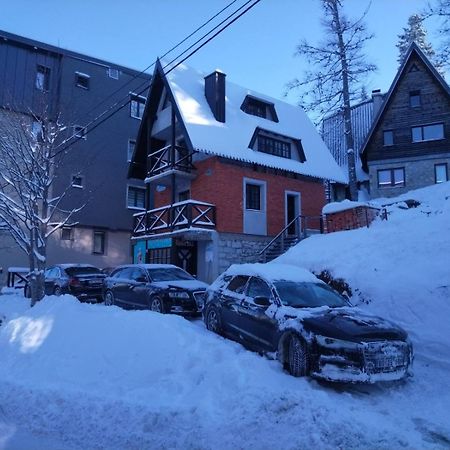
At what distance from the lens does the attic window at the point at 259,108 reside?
23.9 m

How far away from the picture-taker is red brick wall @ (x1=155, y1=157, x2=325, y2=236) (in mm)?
20219

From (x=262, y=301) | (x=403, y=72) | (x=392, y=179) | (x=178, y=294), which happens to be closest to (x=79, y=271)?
(x=178, y=294)

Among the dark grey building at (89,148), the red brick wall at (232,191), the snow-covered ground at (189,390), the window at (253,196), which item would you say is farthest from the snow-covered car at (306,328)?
the dark grey building at (89,148)

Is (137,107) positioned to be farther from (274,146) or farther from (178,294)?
(178,294)

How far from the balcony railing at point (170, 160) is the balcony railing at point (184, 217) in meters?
1.98

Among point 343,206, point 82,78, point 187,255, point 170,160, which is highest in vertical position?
point 82,78

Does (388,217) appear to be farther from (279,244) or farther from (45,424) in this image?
(45,424)

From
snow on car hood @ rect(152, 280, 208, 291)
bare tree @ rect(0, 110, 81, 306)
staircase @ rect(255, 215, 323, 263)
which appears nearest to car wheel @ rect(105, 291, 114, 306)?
bare tree @ rect(0, 110, 81, 306)

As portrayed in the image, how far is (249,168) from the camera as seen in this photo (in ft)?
70.1

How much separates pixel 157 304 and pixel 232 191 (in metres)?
9.31

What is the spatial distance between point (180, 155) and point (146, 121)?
331cm

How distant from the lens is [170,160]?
21.8 m

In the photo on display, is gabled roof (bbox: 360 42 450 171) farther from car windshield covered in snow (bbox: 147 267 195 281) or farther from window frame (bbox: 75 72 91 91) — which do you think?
car windshield covered in snow (bbox: 147 267 195 281)

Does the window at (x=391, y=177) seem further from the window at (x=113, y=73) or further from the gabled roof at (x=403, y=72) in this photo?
the window at (x=113, y=73)
